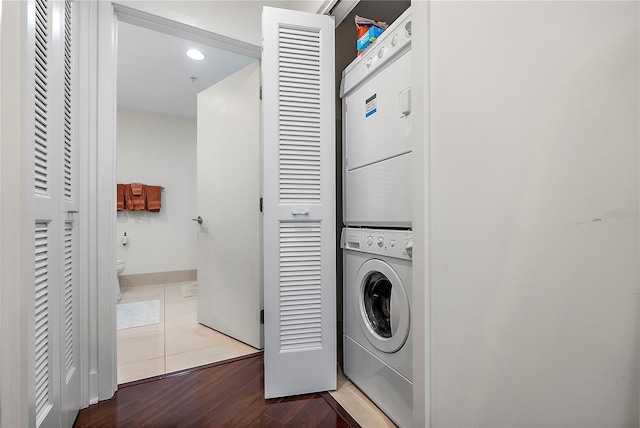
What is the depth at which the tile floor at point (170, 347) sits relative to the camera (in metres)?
1.61

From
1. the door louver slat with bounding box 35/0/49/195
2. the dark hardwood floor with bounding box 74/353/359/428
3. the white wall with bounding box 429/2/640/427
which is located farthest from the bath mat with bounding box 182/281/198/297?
the white wall with bounding box 429/2/640/427

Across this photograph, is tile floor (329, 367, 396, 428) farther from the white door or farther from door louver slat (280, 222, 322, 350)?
the white door

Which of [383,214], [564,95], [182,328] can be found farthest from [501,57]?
[182,328]

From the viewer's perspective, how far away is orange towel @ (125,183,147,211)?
342 centimetres

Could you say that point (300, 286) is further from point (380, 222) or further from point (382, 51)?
point (382, 51)

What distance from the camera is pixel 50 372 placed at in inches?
35.5

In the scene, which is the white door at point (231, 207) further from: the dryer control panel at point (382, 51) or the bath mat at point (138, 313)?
the dryer control panel at point (382, 51)

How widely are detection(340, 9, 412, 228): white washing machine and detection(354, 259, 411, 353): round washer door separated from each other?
23cm

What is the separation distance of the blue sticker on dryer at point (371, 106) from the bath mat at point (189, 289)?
2.85 m

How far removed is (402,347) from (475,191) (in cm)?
74

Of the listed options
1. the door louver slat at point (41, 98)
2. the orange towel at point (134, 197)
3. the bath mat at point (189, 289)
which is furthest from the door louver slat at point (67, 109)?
the orange towel at point (134, 197)

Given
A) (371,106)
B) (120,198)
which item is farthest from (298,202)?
(120,198)

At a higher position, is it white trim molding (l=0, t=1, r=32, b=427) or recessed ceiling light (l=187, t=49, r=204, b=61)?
recessed ceiling light (l=187, t=49, r=204, b=61)

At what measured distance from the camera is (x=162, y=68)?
255cm
